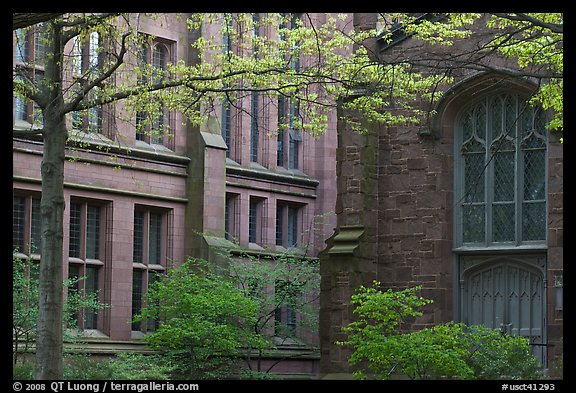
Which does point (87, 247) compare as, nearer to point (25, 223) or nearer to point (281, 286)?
point (25, 223)

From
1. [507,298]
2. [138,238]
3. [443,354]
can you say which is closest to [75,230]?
[138,238]

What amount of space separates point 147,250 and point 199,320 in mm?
5921

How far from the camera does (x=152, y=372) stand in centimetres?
2634

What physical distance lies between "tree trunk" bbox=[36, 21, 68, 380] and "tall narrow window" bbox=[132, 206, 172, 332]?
647 inches

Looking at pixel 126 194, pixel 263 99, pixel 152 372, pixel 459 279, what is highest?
pixel 263 99

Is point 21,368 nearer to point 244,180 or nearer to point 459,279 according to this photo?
point 459,279

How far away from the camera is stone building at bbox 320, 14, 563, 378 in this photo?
28188 millimetres

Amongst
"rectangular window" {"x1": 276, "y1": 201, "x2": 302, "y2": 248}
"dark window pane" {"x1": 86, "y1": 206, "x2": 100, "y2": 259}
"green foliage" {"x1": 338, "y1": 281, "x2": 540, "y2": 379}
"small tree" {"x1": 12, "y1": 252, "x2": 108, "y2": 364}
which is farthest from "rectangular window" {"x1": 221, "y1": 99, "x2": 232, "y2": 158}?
"green foliage" {"x1": 338, "y1": 281, "x2": 540, "y2": 379}

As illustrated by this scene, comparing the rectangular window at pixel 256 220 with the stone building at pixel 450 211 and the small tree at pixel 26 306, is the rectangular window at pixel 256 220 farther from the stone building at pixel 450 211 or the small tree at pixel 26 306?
the small tree at pixel 26 306

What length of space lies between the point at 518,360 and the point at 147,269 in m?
→ 15.4

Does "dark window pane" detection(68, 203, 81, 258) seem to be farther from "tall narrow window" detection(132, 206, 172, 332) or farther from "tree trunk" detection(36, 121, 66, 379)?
"tree trunk" detection(36, 121, 66, 379)

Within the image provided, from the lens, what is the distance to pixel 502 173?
94.4 feet
